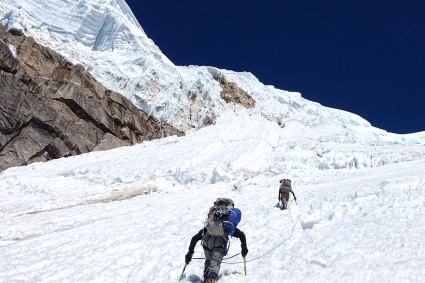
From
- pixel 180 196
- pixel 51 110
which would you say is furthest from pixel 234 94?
pixel 180 196

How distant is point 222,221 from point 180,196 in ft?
41.2

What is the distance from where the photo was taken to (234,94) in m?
59.3

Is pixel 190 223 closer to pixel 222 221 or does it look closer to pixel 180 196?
pixel 222 221

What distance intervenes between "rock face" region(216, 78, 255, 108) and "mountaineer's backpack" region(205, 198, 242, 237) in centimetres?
5091

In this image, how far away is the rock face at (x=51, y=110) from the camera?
3141cm

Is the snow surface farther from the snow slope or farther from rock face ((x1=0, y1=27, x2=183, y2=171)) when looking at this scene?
rock face ((x1=0, y1=27, x2=183, y2=171))

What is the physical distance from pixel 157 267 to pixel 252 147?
2576 centimetres

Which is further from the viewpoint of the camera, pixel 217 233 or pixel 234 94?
→ pixel 234 94

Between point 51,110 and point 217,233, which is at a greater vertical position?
point 51,110

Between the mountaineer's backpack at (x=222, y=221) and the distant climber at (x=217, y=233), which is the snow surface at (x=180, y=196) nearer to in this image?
the distant climber at (x=217, y=233)

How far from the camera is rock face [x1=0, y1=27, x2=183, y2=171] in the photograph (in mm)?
31406

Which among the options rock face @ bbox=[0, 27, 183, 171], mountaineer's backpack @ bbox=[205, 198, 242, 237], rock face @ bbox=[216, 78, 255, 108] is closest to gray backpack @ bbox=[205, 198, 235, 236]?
mountaineer's backpack @ bbox=[205, 198, 242, 237]

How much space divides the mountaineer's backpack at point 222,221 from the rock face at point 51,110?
2651 centimetres

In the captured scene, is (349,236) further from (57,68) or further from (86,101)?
(57,68)
